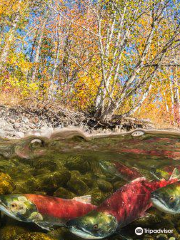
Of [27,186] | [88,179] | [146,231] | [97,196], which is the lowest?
[146,231]

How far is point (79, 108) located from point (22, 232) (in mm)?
8559

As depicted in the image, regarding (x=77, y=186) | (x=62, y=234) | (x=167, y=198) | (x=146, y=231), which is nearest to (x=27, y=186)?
(x=77, y=186)

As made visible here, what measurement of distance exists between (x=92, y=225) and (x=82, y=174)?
9.22 ft

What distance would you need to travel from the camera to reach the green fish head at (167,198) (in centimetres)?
297

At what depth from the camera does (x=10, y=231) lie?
9.25ft

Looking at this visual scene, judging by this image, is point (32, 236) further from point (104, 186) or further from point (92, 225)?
point (104, 186)

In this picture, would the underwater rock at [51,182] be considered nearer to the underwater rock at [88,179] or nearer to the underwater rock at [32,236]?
the underwater rock at [88,179]

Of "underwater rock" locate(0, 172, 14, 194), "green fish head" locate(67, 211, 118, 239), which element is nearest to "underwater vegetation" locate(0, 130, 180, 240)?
"underwater rock" locate(0, 172, 14, 194)

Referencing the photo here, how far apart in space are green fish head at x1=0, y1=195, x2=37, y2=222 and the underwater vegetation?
15 mm

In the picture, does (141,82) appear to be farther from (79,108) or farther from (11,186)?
(11,186)

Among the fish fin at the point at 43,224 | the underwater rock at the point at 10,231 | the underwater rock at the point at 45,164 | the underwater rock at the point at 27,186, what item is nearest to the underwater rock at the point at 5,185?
the underwater rock at the point at 27,186

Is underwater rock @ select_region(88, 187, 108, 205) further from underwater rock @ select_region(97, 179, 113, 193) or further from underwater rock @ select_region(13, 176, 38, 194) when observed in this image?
underwater rock @ select_region(13, 176, 38, 194)

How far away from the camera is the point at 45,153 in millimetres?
5578

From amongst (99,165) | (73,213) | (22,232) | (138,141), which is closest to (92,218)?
(73,213)
